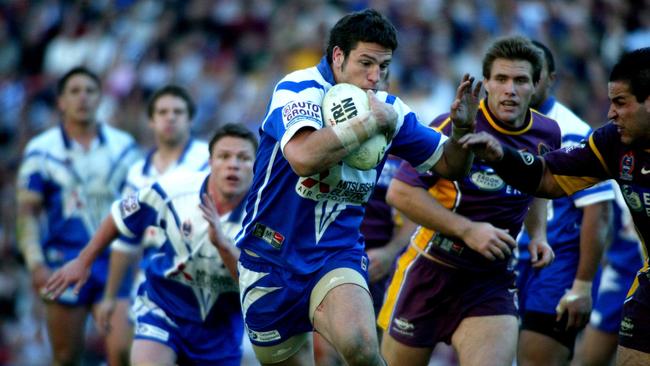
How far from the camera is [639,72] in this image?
5906 mm

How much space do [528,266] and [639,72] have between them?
2908 millimetres

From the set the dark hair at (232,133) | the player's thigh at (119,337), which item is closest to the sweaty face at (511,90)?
the dark hair at (232,133)

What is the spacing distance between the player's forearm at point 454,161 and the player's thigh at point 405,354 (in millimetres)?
1409

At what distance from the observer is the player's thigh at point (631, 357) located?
5.89 meters

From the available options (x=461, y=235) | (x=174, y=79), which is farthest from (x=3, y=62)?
(x=461, y=235)

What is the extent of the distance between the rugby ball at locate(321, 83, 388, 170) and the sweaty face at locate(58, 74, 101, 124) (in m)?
5.11

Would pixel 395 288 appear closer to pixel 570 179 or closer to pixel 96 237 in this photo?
pixel 570 179

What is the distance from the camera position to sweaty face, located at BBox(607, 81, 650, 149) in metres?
5.89

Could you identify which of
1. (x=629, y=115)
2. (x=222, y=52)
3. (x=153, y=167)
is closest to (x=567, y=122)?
(x=629, y=115)

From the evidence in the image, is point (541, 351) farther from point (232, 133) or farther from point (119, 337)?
point (119, 337)

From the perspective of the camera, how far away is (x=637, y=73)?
5910 millimetres

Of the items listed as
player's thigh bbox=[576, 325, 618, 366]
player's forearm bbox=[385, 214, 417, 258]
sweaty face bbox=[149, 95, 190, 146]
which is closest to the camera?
player's forearm bbox=[385, 214, 417, 258]

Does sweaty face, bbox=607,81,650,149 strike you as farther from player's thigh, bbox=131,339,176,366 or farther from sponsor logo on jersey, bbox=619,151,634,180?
player's thigh, bbox=131,339,176,366

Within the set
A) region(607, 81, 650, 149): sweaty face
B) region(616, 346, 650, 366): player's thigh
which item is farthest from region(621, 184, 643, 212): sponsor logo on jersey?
region(616, 346, 650, 366): player's thigh
